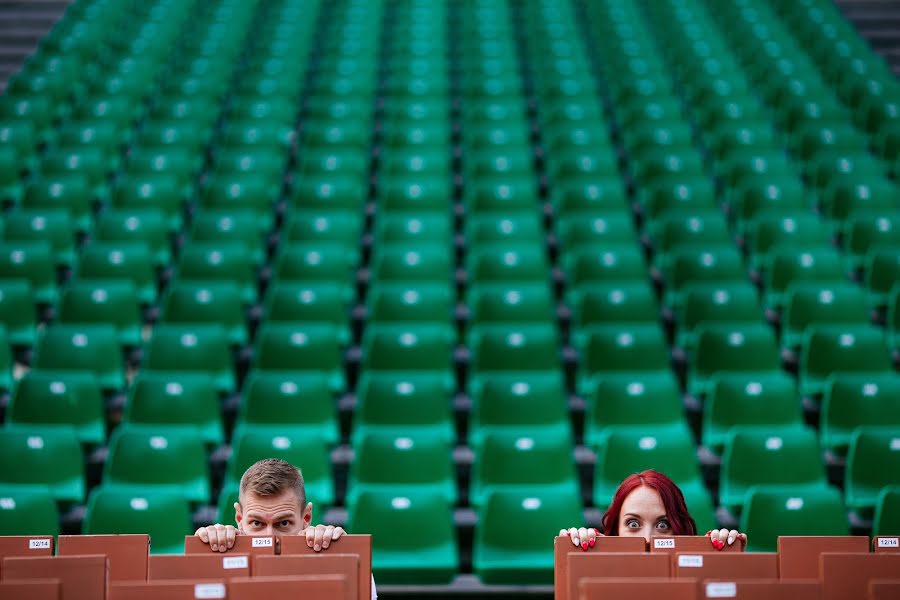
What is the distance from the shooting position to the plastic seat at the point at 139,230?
521cm

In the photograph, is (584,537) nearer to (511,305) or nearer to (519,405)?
(519,405)

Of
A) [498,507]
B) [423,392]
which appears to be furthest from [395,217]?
[498,507]

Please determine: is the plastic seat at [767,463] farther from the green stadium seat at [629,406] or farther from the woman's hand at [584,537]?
the woman's hand at [584,537]

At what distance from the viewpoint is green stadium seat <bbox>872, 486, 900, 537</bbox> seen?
11.0ft

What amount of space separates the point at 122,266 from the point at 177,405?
1.17 meters

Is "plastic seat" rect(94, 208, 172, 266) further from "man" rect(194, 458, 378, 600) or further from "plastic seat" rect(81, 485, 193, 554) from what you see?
"man" rect(194, 458, 378, 600)

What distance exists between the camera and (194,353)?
434 cm

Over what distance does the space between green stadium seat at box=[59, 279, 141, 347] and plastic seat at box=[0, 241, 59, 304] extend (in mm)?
256

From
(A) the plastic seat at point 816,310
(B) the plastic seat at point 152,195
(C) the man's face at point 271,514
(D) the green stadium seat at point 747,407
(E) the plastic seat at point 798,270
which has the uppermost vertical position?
(B) the plastic seat at point 152,195

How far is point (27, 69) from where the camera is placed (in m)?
7.37

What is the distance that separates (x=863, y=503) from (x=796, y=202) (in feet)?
7.53

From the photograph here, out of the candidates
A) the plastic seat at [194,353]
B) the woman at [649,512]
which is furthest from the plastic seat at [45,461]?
the woman at [649,512]

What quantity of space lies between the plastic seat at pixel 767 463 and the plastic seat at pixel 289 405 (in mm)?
1398

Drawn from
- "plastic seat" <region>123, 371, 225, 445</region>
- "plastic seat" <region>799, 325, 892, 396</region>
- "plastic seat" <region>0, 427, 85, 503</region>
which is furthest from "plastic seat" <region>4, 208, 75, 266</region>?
"plastic seat" <region>799, 325, 892, 396</region>
